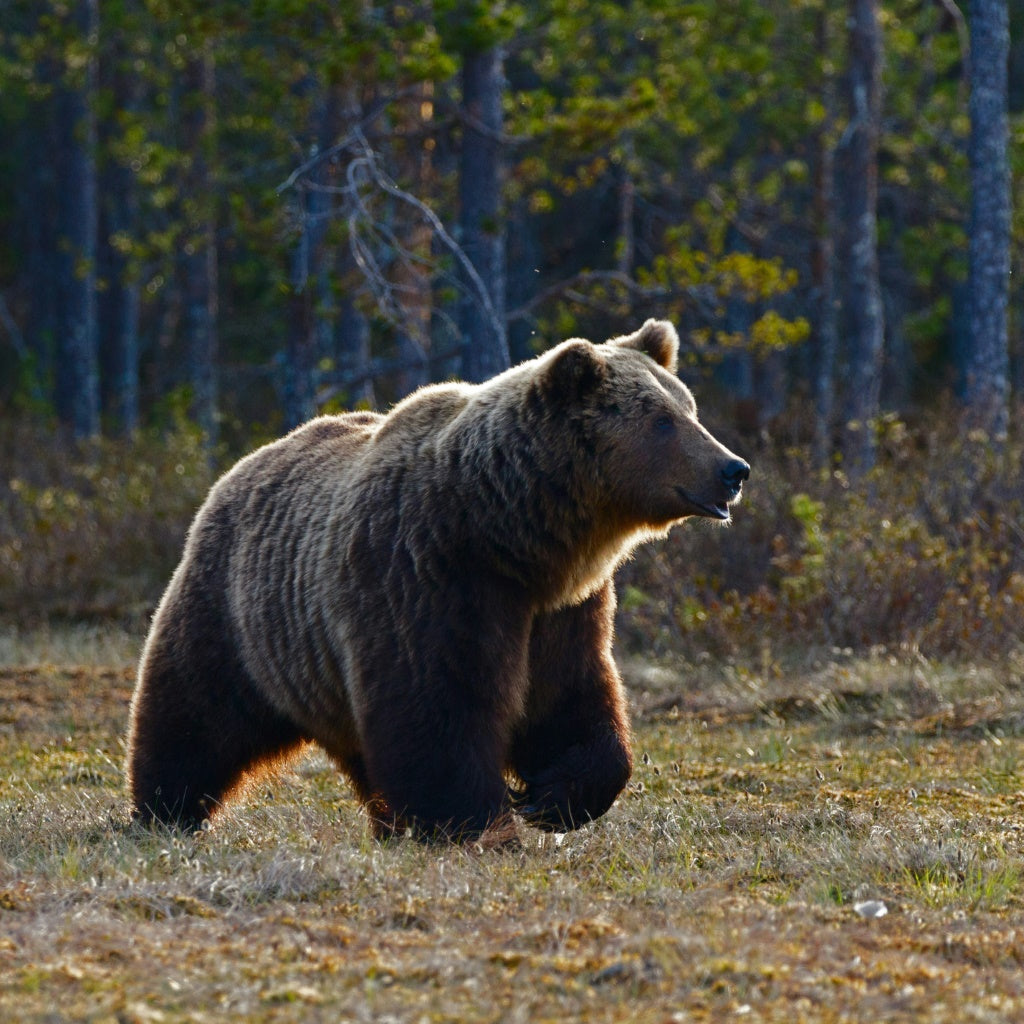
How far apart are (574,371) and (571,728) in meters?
1.19

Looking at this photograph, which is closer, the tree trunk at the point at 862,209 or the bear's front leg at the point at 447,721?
the bear's front leg at the point at 447,721

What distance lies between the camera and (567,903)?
4195 mm

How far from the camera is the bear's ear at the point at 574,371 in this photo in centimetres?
524

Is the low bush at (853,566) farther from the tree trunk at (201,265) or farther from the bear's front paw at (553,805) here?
the tree trunk at (201,265)

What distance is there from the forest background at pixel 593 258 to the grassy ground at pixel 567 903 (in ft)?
11.4

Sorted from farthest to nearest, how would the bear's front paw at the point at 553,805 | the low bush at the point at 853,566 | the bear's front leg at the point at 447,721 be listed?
the low bush at the point at 853,566 < the bear's front paw at the point at 553,805 < the bear's front leg at the point at 447,721

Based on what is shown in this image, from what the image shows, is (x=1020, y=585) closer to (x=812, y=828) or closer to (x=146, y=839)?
(x=812, y=828)

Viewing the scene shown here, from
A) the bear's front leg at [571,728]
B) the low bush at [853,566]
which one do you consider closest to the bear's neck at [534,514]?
the bear's front leg at [571,728]

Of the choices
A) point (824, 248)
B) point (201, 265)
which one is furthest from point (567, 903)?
point (201, 265)

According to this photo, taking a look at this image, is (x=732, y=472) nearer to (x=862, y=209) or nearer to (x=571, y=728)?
(x=571, y=728)

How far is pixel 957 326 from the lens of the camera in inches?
909

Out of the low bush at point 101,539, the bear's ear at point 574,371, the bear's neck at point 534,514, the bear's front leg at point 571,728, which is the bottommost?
the low bush at point 101,539

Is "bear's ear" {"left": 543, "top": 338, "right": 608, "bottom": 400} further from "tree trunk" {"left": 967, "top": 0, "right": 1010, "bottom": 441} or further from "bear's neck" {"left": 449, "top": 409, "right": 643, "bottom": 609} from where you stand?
"tree trunk" {"left": 967, "top": 0, "right": 1010, "bottom": 441}

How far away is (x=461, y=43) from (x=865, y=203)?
6302 millimetres
